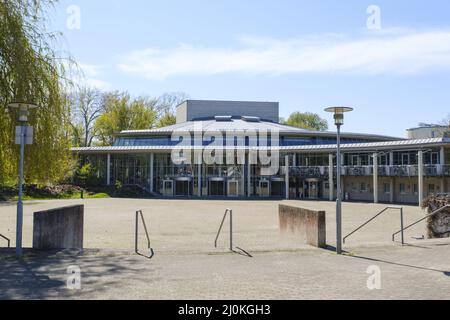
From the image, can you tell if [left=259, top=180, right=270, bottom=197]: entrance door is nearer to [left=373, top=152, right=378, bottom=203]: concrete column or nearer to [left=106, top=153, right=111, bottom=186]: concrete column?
[left=373, top=152, right=378, bottom=203]: concrete column

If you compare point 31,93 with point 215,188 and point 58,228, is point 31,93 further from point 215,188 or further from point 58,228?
point 215,188

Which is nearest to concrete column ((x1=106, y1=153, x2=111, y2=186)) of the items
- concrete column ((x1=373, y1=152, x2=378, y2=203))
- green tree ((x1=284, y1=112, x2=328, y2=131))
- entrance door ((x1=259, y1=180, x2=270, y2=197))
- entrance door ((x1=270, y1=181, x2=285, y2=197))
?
entrance door ((x1=259, y1=180, x2=270, y2=197))

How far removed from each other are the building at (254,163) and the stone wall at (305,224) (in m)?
25.5

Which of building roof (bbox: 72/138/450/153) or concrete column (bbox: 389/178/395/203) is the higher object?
building roof (bbox: 72/138/450/153)

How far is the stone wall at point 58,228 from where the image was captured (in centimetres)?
988

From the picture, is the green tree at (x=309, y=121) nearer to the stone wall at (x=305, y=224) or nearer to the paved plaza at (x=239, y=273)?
the stone wall at (x=305, y=224)

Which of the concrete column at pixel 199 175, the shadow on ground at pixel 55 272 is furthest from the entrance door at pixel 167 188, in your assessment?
the shadow on ground at pixel 55 272

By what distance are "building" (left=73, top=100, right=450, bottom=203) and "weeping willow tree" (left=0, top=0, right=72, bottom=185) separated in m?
31.7

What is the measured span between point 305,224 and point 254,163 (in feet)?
121

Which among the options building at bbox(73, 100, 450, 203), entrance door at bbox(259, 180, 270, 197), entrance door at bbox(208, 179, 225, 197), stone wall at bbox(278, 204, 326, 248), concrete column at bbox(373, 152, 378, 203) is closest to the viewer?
stone wall at bbox(278, 204, 326, 248)

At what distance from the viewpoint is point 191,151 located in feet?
161

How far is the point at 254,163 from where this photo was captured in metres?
48.8

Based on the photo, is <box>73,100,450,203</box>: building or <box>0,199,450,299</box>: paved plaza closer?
<box>0,199,450,299</box>: paved plaza

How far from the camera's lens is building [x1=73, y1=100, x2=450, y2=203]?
40.4 meters
